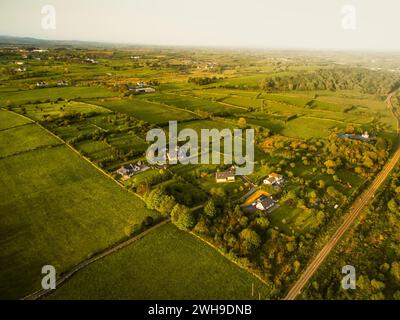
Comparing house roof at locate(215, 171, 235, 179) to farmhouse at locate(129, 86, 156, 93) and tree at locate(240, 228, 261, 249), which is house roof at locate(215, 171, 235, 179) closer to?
tree at locate(240, 228, 261, 249)

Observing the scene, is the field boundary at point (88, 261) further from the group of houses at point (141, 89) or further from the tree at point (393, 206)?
the group of houses at point (141, 89)

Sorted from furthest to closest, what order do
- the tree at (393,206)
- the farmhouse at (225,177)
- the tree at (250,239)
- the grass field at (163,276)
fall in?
1. the farmhouse at (225,177)
2. the tree at (393,206)
3. the tree at (250,239)
4. the grass field at (163,276)

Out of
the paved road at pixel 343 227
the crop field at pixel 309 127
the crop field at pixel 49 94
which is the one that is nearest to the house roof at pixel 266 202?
the paved road at pixel 343 227

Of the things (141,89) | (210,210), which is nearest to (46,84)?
(141,89)

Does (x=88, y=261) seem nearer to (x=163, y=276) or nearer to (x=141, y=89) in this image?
(x=163, y=276)

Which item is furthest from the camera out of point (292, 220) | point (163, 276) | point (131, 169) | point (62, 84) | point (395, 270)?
point (62, 84)
